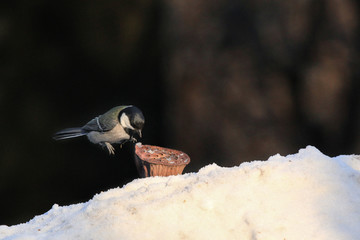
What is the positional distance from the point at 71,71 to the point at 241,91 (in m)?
1.83

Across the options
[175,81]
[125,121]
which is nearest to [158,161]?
[125,121]

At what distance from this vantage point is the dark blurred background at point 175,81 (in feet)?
14.6

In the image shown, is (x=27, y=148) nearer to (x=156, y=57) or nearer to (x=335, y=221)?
A: (x=156, y=57)

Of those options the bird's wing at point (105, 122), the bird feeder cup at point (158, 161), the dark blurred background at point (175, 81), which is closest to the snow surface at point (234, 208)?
the bird feeder cup at point (158, 161)

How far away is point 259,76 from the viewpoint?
4.59 meters

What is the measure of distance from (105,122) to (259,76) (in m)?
1.89

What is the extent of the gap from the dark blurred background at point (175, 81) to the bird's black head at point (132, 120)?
3.57 ft

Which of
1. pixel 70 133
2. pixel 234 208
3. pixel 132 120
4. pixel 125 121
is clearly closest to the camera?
pixel 234 208

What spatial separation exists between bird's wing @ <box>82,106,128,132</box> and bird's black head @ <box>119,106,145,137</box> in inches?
5.6

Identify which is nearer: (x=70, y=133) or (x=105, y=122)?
(x=105, y=122)

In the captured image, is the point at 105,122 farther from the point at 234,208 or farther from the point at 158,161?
the point at 234,208

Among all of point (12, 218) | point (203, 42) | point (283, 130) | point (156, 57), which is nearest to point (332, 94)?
point (283, 130)

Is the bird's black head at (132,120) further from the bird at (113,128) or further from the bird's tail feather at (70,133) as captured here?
the bird's tail feather at (70,133)

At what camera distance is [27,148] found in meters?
4.46
